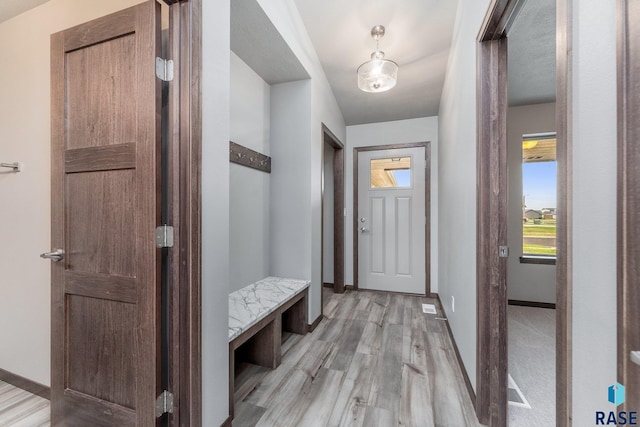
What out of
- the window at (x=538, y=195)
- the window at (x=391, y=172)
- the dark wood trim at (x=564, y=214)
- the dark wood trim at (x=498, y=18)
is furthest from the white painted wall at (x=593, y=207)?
the window at (x=538, y=195)

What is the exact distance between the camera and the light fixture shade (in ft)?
7.15

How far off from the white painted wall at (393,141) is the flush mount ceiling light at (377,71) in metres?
1.53

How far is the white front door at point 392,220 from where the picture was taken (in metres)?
3.65

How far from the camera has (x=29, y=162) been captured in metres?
1.62

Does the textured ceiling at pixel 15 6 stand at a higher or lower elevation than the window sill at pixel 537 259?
higher

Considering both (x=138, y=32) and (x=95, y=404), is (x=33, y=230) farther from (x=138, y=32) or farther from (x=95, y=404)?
(x=138, y=32)

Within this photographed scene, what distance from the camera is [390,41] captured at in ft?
7.73

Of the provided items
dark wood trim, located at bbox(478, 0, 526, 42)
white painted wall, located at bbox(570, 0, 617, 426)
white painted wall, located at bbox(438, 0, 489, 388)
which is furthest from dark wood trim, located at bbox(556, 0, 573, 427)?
white painted wall, located at bbox(438, 0, 489, 388)

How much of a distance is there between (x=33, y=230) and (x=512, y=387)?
322 cm

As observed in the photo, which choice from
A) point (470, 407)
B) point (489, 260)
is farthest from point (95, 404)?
point (489, 260)

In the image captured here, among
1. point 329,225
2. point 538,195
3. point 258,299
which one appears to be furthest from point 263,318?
point 538,195

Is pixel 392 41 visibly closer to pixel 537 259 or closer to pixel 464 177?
pixel 464 177

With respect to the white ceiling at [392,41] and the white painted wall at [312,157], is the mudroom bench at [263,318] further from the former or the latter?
the white ceiling at [392,41]

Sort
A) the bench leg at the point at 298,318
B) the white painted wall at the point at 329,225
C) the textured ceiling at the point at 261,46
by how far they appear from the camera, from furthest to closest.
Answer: the white painted wall at the point at 329,225, the bench leg at the point at 298,318, the textured ceiling at the point at 261,46
